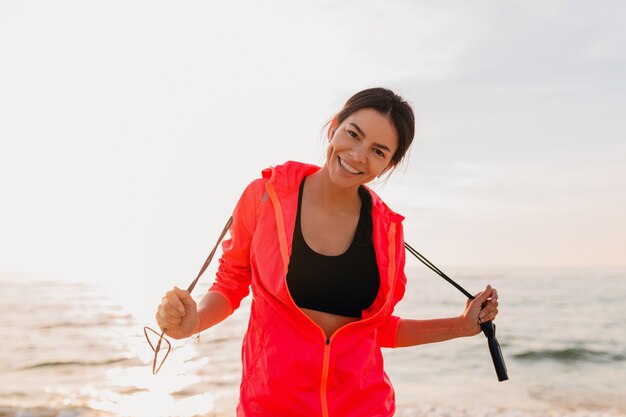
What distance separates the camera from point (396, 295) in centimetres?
293

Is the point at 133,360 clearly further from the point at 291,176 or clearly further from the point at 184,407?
the point at 291,176

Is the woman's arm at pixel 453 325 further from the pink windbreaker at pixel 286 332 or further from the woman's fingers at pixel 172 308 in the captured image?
the woman's fingers at pixel 172 308

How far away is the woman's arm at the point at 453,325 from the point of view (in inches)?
118

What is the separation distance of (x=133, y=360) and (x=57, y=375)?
1.76m

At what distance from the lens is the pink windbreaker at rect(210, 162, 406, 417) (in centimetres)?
256

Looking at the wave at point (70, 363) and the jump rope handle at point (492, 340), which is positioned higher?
the jump rope handle at point (492, 340)

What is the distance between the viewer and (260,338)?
264 cm

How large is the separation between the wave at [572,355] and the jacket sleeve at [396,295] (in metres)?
13.2

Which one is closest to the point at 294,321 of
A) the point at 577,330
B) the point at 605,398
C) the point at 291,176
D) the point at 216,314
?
the point at 216,314

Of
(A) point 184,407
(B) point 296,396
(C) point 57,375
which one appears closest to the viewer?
(B) point 296,396

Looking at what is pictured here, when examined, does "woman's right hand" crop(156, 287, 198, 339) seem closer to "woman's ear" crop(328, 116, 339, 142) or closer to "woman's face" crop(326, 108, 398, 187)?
"woman's face" crop(326, 108, 398, 187)

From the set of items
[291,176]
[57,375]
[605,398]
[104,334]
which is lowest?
[104,334]

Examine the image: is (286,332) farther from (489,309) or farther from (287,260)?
(489,309)

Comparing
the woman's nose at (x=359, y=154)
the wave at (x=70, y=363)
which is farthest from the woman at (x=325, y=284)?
the wave at (x=70, y=363)
